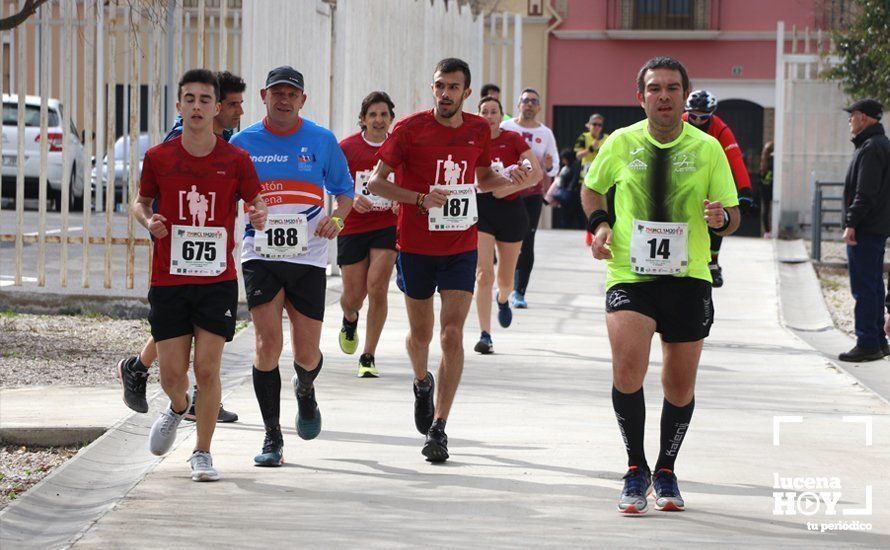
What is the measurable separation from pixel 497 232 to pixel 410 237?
14.8 feet

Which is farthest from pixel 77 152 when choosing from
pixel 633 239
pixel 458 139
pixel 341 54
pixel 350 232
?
pixel 633 239

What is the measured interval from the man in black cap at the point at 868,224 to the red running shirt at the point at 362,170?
3897 mm

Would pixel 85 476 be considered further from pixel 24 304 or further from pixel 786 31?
pixel 786 31

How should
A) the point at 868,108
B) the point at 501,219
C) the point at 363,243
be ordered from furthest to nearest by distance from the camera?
1. the point at 501,219
2. the point at 868,108
3. the point at 363,243

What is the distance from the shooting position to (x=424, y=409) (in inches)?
317

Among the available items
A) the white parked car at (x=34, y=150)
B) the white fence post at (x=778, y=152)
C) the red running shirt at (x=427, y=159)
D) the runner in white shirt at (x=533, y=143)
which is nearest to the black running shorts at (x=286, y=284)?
the red running shirt at (x=427, y=159)

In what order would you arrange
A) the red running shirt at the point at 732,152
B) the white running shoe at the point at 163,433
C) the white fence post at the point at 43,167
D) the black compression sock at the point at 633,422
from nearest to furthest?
the black compression sock at the point at 633,422 → the white running shoe at the point at 163,433 → the red running shirt at the point at 732,152 → the white fence post at the point at 43,167

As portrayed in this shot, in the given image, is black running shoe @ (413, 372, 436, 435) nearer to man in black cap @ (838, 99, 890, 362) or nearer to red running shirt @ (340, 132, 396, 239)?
red running shirt @ (340, 132, 396, 239)

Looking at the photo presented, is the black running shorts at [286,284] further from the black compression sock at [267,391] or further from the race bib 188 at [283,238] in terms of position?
the black compression sock at [267,391]

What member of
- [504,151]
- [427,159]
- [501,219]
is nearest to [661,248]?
[427,159]

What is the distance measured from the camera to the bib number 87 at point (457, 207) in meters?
7.93

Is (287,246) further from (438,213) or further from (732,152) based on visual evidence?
(732,152)

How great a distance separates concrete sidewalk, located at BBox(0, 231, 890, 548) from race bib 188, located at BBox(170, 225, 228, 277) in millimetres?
948

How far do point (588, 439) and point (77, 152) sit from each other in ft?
55.8
